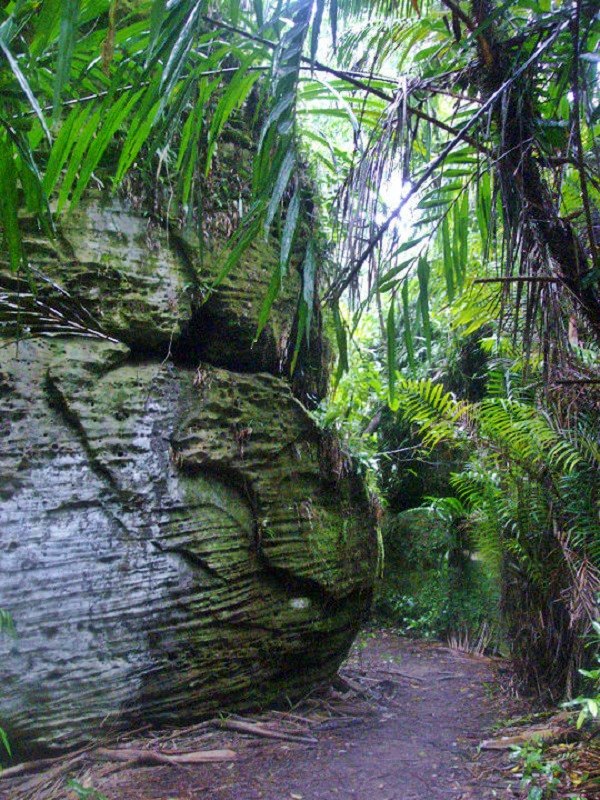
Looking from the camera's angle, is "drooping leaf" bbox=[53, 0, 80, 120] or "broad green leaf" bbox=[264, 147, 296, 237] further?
"broad green leaf" bbox=[264, 147, 296, 237]

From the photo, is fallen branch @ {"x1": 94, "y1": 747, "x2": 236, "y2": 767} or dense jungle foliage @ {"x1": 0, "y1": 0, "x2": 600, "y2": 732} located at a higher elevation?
dense jungle foliage @ {"x1": 0, "y1": 0, "x2": 600, "y2": 732}

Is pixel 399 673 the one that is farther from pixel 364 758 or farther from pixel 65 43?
pixel 65 43

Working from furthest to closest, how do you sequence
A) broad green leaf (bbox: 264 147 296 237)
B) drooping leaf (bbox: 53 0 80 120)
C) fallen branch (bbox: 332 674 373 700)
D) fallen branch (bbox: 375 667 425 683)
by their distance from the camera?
fallen branch (bbox: 375 667 425 683) < fallen branch (bbox: 332 674 373 700) < broad green leaf (bbox: 264 147 296 237) < drooping leaf (bbox: 53 0 80 120)

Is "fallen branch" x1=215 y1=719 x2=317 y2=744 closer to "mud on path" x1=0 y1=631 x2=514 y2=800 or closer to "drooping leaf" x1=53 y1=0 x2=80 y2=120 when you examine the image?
"mud on path" x1=0 y1=631 x2=514 y2=800

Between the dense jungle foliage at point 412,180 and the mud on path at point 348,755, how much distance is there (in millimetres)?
790

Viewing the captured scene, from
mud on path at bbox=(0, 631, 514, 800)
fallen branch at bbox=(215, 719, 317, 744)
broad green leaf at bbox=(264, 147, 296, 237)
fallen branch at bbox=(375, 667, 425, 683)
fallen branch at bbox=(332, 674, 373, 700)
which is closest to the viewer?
broad green leaf at bbox=(264, 147, 296, 237)

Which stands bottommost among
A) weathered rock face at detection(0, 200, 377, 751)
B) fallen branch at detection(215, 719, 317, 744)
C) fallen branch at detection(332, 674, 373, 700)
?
fallen branch at detection(332, 674, 373, 700)

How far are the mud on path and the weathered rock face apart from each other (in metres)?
0.22

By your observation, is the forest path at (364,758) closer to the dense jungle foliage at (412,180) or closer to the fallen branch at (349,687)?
the fallen branch at (349,687)

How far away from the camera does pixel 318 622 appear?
429 centimetres

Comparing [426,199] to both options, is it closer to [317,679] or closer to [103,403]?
[103,403]

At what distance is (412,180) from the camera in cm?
210

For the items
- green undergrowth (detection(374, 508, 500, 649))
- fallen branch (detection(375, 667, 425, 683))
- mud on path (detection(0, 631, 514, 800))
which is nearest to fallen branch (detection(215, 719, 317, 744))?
mud on path (detection(0, 631, 514, 800))

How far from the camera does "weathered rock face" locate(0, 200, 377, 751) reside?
3.14 m
